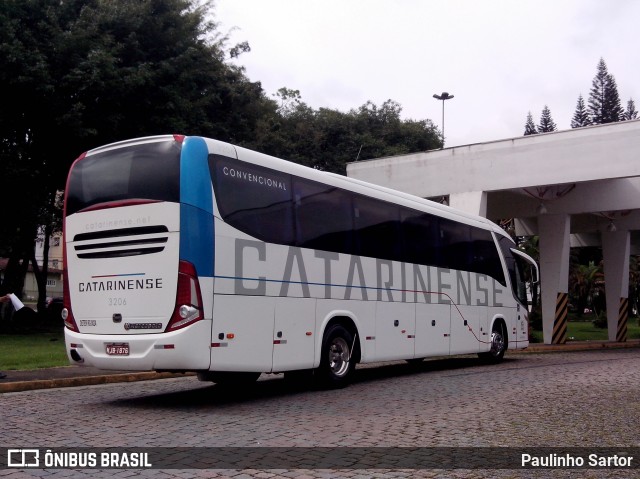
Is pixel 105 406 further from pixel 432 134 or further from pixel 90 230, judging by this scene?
pixel 432 134

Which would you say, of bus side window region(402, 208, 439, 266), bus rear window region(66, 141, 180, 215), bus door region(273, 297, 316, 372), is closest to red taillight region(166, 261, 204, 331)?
bus rear window region(66, 141, 180, 215)

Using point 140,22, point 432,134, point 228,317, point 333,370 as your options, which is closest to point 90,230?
point 228,317

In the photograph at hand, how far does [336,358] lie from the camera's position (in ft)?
38.8

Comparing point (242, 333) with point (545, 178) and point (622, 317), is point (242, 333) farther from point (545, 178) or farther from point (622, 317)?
point (622, 317)

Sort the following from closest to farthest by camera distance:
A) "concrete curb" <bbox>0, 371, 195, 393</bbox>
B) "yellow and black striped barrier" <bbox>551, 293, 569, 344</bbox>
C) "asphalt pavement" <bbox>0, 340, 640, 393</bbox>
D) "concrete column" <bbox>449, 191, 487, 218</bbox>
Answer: "concrete curb" <bbox>0, 371, 195, 393</bbox> < "asphalt pavement" <bbox>0, 340, 640, 393</bbox> < "concrete column" <bbox>449, 191, 487, 218</bbox> < "yellow and black striped barrier" <bbox>551, 293, 569, 344</bbox>

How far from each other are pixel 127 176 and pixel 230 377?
142 inches

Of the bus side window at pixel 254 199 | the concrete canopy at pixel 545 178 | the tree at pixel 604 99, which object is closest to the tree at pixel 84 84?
the concrete canopy at pixel 545 178

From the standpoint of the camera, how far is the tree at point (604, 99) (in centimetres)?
6625

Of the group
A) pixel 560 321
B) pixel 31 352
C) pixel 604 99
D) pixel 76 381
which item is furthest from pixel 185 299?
pixel 604 99

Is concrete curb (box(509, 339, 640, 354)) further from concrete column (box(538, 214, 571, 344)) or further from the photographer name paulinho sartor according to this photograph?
the photographer name paulinho sartor

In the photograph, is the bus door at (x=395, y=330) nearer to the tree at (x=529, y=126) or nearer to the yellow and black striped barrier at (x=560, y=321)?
the yellow and black striped barrier at (x=560, y=321)

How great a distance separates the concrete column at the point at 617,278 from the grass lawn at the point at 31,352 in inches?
917

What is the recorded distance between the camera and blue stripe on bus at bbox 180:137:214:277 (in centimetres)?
917

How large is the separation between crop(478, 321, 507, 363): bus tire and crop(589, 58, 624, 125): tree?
53.5 metres
